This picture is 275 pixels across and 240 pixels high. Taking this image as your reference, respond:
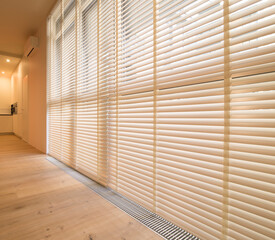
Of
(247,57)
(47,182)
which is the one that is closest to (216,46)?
(247,57)

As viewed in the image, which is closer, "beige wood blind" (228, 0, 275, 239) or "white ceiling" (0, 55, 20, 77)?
"beige wood blind" (228, 0, 275, 239)

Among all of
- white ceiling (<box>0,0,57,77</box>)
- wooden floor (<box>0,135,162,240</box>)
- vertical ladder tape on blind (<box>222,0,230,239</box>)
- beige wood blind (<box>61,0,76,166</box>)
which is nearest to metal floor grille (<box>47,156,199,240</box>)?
wooden floor (<box>0,135,162,240</box>)

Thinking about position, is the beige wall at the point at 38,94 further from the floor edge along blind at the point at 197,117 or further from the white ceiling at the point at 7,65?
the floor edge along blind at the point at 197,117

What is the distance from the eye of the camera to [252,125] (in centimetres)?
72

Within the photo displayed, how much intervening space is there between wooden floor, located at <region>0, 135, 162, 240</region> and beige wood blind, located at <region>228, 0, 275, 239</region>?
1.65 feet

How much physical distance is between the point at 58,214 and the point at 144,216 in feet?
1.91

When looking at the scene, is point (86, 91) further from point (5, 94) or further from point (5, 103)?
point (5, 94)

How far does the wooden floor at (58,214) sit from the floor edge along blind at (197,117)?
0.20 m

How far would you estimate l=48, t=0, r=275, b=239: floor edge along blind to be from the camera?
2.33 feet

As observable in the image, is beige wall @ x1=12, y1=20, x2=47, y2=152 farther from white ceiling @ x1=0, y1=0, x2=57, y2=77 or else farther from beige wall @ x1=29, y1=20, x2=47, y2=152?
white ceiling @ x1=0, y1=0, x2=57, y2=77

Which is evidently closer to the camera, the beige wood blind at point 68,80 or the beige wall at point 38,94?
the beige wood blind at point 68,80

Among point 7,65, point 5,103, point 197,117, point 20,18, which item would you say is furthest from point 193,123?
point 5,103

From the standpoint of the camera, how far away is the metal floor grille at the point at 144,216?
97cm

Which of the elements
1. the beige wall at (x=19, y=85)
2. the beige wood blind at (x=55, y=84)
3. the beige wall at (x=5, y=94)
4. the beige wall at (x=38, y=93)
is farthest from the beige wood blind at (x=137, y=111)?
the beige wall at (x=5, y=94)
